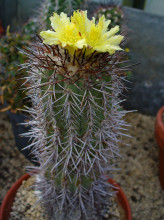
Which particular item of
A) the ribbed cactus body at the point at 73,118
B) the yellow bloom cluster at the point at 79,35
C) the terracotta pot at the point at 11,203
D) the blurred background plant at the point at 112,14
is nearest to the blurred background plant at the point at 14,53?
the blurred background plant at the point at 112,14

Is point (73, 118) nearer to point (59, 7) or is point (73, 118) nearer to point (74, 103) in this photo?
point (74, 103)

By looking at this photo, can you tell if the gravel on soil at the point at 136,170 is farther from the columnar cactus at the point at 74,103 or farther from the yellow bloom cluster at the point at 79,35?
the yellow bloom cluster at the point at 79,35

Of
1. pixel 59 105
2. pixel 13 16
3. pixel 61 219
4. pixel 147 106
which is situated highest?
pixel 13 16

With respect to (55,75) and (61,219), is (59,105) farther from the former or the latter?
(61,219)

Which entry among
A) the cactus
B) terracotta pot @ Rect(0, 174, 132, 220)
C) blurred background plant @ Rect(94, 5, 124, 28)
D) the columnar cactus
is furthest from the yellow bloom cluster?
blurred background plant @ Rect(94, 5, 124, 28)

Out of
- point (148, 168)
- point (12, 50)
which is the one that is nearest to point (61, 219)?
point (148, 168)

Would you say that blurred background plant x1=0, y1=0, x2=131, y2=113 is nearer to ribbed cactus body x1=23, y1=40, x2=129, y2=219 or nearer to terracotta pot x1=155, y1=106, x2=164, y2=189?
terracotta pot x1=155, y1=106, x2=164, y2=189
